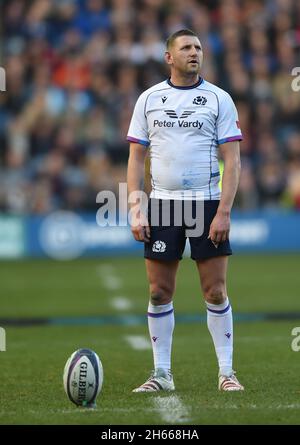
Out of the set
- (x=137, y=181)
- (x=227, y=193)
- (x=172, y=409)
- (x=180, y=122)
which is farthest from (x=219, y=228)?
(x=172, y=409)

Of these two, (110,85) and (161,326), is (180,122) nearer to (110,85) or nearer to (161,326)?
(161,326)

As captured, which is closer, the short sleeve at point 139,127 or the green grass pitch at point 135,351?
the green grass pitch at point 135,351

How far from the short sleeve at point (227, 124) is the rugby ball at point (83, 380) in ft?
5.89

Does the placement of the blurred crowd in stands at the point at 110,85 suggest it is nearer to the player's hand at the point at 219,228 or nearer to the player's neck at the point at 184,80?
the player's neck at the point at 184,80

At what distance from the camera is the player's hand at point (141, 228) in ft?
24.5

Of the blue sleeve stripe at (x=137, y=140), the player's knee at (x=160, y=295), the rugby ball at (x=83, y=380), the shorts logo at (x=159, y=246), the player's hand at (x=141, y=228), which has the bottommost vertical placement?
the rugby ball at (x=83, y=380)

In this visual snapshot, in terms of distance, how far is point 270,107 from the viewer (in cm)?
2362

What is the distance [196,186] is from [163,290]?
0.75m

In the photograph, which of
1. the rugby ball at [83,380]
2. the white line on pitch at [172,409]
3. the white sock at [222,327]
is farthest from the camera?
the white sock at [222,327]

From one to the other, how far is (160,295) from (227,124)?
1261mm

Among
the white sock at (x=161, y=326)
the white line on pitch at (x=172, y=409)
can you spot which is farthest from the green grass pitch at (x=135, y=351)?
the white sock at (x=161, y=326)

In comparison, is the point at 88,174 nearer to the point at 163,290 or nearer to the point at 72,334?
the point at 72,334

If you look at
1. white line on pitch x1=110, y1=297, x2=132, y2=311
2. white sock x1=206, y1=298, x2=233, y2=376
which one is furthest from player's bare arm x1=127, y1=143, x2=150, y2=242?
white line on pitch x1=110, y1=297, x2=132, y2=311

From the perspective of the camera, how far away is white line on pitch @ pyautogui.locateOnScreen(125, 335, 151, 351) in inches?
407
